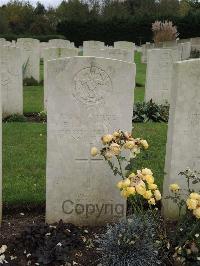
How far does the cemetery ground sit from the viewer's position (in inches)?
169

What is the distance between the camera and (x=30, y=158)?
254 inches

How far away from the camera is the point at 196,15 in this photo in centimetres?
3619

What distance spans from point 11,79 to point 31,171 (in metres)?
4.08

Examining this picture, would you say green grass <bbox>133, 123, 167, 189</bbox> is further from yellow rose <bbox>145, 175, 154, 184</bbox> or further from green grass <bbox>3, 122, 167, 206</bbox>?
yellow rose <bbox>145, 175, 154, 184</bbox>

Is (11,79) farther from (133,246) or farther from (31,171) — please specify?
(133,246)

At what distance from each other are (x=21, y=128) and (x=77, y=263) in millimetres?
4888

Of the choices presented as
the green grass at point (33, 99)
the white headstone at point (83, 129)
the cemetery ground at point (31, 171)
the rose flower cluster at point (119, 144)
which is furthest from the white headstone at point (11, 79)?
the rose flower cluster at point (119, 144)

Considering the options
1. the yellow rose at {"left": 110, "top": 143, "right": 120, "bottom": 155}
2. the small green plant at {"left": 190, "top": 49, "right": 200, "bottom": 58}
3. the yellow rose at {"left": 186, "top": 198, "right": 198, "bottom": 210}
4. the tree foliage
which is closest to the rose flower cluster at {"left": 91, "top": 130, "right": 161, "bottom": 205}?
the yellow rose at {"left": 110, "top": 143, "right": 120, "bottom": 155}

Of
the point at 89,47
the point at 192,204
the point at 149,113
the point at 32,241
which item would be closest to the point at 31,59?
the point at 89,47

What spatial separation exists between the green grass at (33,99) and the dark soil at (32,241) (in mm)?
6190

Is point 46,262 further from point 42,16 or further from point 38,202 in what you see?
point 42,16

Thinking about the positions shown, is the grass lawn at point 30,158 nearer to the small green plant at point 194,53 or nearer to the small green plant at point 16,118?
the small green plant at point 16,118

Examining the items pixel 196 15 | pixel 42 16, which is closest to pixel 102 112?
pixel 196 15

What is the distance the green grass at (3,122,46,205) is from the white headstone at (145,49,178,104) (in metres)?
3.45
